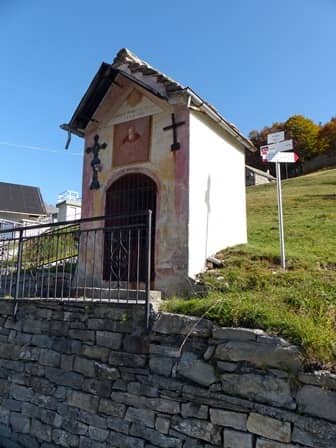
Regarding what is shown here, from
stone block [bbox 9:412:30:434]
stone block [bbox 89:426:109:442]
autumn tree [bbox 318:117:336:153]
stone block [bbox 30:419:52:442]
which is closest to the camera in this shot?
stone block [bbox 89:426:109:442]

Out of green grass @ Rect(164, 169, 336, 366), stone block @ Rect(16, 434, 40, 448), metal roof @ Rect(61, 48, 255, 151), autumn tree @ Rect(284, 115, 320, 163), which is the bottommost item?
stone block @ Rect(16, 434, 40, 448)

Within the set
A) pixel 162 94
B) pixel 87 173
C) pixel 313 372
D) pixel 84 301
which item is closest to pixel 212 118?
pixel 162 94

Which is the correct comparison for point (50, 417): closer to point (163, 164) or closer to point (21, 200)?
point (163, 164)

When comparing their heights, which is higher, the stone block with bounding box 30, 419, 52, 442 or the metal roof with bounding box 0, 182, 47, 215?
the metal roof with bounding box 0, 182, 47, 215

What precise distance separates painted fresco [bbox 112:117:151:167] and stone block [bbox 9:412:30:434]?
429 centimetres

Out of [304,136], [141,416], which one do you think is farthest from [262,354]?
[304,136]

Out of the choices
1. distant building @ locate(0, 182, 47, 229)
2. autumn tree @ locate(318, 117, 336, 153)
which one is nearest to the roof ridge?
distant building @ locate(0, 182, 47, 229)

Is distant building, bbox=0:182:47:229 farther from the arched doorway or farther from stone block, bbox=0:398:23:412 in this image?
stone block, bbox=0:398:23:412

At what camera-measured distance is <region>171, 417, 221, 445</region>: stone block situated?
3.76m

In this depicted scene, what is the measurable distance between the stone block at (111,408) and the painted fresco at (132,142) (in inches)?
155

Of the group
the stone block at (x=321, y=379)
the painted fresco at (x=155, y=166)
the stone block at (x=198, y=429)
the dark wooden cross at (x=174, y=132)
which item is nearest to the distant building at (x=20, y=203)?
the painted fresco at (x=155, y=166)

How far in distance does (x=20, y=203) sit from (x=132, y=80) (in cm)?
2897

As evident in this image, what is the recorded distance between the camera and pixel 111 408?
4539 mm

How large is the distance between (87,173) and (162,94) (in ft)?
7.05
